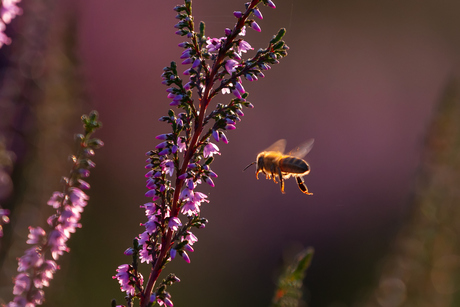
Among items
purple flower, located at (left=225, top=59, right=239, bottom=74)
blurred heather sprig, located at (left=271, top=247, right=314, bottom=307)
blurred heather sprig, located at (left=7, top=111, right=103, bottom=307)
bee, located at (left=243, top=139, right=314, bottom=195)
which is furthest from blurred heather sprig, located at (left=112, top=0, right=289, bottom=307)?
bee, located at (left=243, top=139, right=314, bottom=195)

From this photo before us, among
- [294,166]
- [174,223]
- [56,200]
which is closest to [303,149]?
[294,166]

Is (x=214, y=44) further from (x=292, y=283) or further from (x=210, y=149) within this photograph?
(x=292, y=283)

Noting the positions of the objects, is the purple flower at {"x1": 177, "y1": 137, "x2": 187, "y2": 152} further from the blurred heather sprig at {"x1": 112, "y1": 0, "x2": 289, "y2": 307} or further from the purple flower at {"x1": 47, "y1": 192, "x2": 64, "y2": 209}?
the purple flower at {"x1": 47, "y1": 192, "x2": 64, "y2": 209}

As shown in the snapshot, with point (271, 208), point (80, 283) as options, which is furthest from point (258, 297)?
point (80, 283)

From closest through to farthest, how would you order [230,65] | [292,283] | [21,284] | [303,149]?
[21,284], [230,65], [292,283], [303,149]

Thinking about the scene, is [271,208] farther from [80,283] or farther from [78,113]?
[78,113]

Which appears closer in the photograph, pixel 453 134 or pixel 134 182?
pixel 453 134

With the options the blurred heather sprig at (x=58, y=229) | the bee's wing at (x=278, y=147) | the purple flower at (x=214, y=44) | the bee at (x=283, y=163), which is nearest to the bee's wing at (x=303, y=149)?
the bee at (x=283, y=163)
